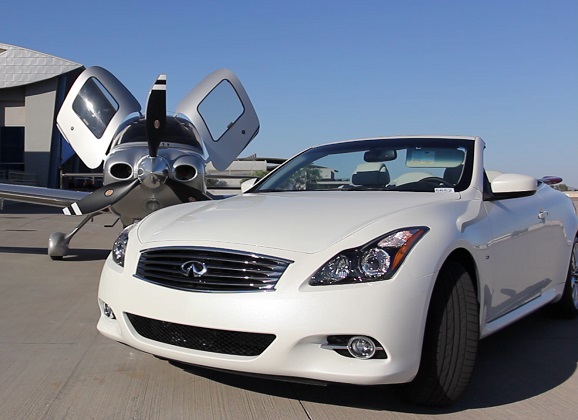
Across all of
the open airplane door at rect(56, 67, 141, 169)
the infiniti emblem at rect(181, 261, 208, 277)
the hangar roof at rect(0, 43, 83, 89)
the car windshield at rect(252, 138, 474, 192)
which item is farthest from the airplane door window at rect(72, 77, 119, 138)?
the hangar roof at rect(0, 43, 83, 89)

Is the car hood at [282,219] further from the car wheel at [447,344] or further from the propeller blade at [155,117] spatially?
the propeller blade at [155,117]

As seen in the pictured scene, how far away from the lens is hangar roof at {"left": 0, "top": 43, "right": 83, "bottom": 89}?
121 feet

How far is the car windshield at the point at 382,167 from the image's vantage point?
3.94 m

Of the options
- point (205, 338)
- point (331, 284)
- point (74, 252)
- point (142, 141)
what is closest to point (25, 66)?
point (74, 252)

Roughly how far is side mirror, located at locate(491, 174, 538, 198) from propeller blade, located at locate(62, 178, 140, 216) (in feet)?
15.5

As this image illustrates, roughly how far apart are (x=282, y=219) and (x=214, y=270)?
49cm

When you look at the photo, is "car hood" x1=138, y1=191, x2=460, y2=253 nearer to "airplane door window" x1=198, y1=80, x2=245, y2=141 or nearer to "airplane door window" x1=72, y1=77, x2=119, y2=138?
"airplane door window" x1=72, y1=77, x2=119, y2=138

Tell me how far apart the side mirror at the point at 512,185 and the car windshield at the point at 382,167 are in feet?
0.60

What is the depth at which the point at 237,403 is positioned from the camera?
9.98ft

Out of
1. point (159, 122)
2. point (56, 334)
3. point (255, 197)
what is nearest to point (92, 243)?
point (159, 122)

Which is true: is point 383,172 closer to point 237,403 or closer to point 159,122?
point 237,403

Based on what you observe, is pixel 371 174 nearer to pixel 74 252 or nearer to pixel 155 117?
pixel 155 117

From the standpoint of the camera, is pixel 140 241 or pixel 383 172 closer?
pixel 140 241

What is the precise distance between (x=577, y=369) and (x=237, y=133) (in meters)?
8.01
